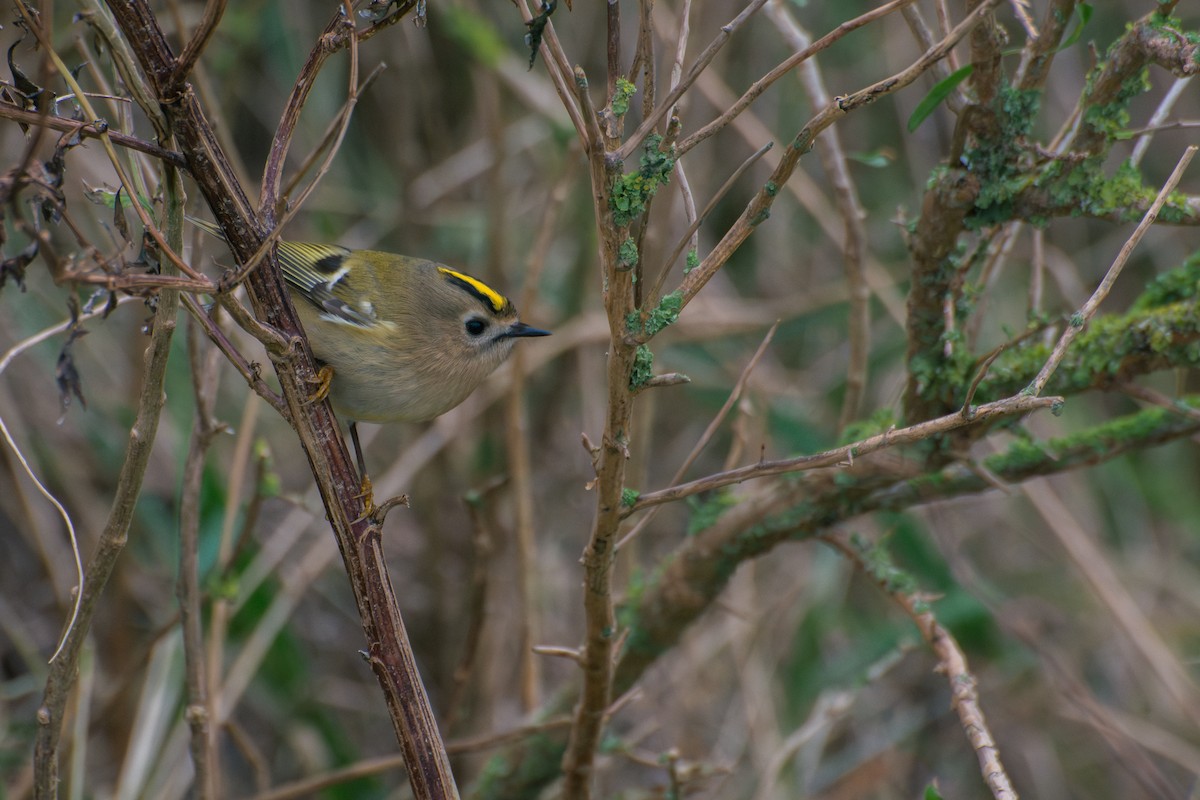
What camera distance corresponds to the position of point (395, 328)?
253cm

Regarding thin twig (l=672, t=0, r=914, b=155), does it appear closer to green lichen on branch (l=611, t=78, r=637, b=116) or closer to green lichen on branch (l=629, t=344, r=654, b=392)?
green lichen on branch (l=611, t=78, r=637, b=116)

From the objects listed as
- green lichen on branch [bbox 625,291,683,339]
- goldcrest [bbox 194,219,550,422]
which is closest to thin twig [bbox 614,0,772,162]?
green lichen on branch [bbox 625,291,683,339]

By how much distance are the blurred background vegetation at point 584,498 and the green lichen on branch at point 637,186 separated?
1.57m

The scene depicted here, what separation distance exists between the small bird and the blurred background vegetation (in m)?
0.50

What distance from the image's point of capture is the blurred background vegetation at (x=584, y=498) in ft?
11.2

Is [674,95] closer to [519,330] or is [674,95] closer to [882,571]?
[882,571]

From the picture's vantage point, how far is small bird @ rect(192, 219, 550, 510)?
2.38 meters

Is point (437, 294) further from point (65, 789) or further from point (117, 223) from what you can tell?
point (65, 789)

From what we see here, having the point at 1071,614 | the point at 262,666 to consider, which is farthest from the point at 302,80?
the point at 1071,614

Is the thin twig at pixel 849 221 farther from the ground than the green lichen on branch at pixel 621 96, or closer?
farther from the ground

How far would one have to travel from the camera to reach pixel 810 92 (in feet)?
8.08

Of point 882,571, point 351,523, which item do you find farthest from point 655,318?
point 882,571

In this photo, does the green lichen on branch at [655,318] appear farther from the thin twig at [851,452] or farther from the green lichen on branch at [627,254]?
the thin twig at [851,452]

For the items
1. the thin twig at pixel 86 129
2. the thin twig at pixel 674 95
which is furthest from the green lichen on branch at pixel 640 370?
the thin twig at pixel 86 129
